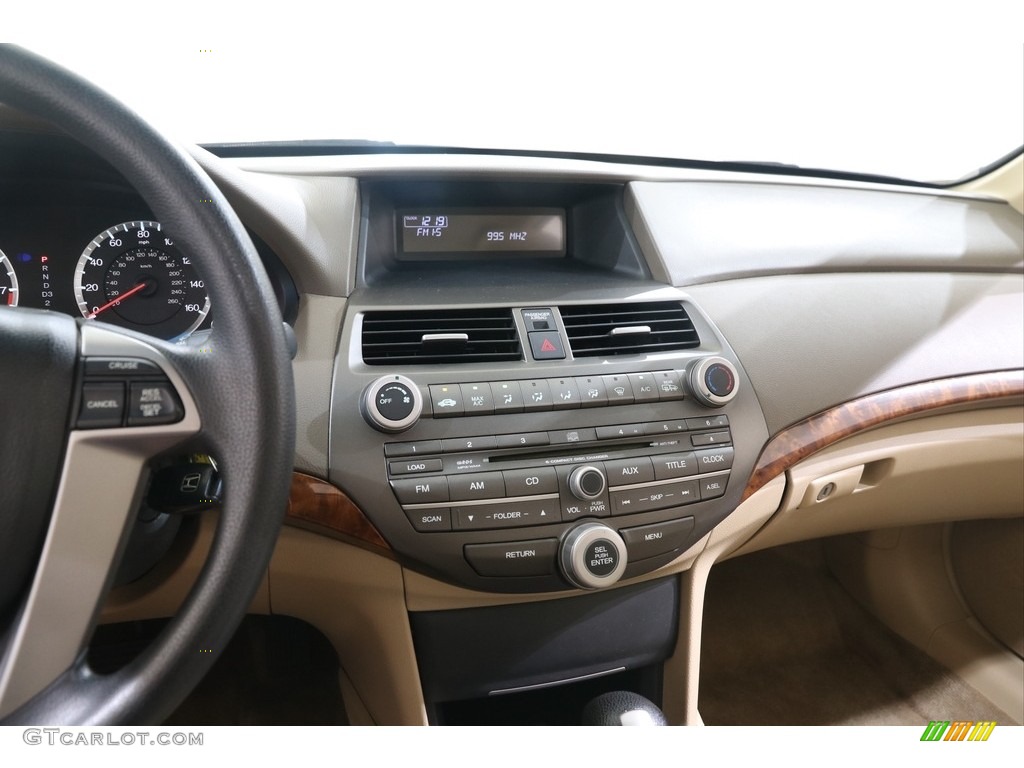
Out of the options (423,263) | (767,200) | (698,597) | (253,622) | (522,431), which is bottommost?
(253,622)

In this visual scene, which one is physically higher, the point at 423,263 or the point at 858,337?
the point at 423,263

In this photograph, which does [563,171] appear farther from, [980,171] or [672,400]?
[980,171]

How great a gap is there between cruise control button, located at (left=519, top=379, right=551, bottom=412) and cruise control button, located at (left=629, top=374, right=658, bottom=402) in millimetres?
121

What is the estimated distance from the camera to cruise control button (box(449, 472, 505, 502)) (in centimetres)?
85

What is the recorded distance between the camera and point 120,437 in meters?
0.57

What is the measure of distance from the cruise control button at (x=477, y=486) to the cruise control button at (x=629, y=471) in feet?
0.47

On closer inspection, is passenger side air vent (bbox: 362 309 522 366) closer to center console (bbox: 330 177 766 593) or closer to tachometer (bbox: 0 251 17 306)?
center console (bbox: 330 177 766 593)

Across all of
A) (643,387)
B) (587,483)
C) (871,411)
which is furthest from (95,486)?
(871,411)

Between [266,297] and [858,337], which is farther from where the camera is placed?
[858,337]

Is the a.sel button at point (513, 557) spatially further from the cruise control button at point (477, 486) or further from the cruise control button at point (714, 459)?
the cruise control button at point (714, 459)

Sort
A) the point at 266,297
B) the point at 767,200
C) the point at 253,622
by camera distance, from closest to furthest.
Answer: the point at 266,297 → the point at 767,200 → the point at 253,622

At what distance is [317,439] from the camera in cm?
85

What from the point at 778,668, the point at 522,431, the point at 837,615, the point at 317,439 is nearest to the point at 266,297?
the point at 317,439

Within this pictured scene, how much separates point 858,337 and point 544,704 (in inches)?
30.9
